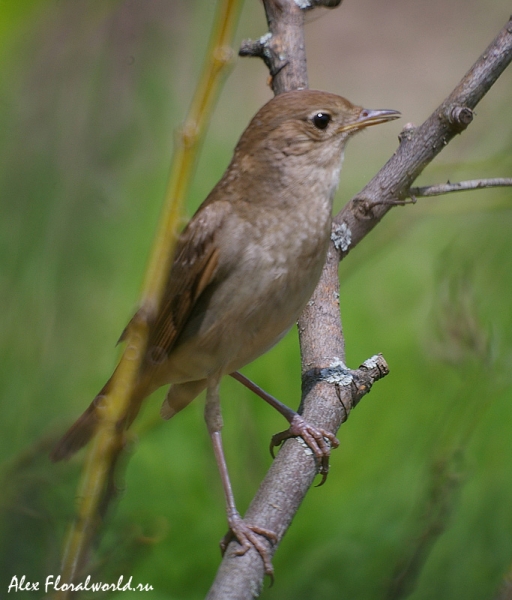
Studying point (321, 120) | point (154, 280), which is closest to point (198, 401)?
point (321, 120)

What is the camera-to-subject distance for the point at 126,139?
1.54m

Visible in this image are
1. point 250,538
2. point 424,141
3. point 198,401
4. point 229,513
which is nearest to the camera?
point 250,538

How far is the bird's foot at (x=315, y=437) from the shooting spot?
74.2 inches

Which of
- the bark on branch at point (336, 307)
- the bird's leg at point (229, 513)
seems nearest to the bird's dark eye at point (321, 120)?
the bark on branch at point (336, 307)

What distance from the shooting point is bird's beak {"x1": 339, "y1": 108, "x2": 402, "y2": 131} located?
2.06 meters

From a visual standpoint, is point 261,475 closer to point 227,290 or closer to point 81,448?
point 227,290

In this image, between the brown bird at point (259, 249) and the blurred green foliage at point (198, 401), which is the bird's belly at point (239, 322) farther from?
the blurred green foliage at point (198, 401)

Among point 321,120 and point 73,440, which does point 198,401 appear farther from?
point 73,440

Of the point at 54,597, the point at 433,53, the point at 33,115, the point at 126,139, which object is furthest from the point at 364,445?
the point at 433,53

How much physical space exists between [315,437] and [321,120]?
86 cm

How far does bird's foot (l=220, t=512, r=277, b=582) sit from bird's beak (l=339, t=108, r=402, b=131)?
108cm

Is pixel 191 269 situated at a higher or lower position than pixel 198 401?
higher

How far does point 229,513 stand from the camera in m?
1.88

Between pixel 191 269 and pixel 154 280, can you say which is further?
pixel 191 269
